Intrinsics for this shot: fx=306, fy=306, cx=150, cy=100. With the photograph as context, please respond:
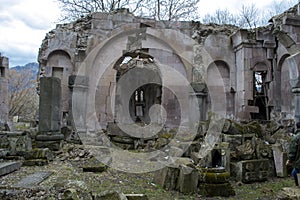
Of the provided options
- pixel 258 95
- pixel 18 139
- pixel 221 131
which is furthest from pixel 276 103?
pixel 18 139

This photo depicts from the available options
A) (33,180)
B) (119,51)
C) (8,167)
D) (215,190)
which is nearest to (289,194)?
(215,190)

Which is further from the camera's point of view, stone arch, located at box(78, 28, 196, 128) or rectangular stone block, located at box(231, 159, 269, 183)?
stone arch, located at box(78, 28, 196, 128)

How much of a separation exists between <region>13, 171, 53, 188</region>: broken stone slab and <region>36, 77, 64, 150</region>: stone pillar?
2093 mm

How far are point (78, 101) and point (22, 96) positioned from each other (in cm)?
1763

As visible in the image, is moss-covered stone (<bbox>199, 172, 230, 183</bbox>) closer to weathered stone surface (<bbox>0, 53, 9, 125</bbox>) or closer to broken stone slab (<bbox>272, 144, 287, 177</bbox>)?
broken stone slab (<bbox>272, 144, 287, 177</bbox>)

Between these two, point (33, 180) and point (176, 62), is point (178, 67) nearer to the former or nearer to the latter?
point (176, 62)

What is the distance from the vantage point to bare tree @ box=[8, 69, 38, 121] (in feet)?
83.1

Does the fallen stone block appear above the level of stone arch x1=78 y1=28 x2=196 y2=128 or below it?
below

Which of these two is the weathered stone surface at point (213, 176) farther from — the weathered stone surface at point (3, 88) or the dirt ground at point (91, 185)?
the weathered stone surface at point (3, 88)

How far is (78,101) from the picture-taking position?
10445mm

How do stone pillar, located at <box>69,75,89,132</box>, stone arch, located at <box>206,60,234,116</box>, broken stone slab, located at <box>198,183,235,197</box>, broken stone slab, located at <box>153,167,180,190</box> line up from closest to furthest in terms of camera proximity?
broken stone slab, located at <box>198,183,235,197</box>
broken stone slab, located at <box>153,167,180,190</box>
stone pillar, located at <box>69,75,89,132</box>
stone arch, located at <box>206,60,234,116</box>

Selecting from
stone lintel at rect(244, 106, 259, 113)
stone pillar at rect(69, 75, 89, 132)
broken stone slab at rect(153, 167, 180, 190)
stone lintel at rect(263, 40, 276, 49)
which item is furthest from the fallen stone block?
stone lintel at rect(263, 40, 276, 49)

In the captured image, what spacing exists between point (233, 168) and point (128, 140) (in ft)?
14.8

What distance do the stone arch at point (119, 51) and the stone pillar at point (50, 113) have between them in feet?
8.45
